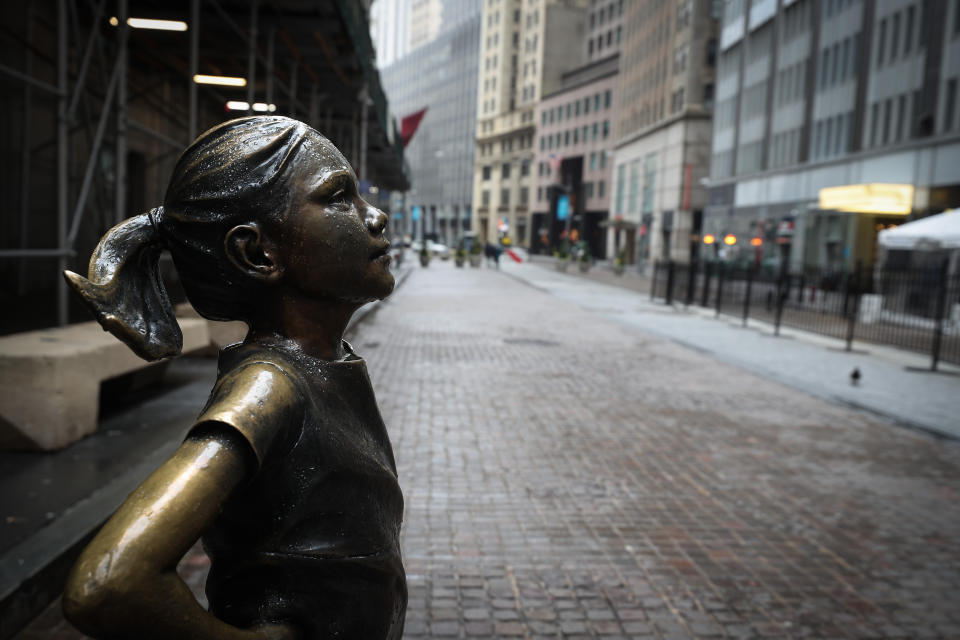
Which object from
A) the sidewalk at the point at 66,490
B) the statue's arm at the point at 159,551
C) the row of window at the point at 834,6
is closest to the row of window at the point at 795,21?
the row of window at the point at 834,6

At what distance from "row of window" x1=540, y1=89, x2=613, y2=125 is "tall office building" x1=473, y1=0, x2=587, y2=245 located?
5.27 meters

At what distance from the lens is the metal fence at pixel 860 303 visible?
1455 centimetres

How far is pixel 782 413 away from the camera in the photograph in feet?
29.0

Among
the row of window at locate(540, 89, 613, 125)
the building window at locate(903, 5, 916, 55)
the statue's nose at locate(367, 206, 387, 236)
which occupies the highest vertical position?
the row of window at locate(540, 89, 613, 125)

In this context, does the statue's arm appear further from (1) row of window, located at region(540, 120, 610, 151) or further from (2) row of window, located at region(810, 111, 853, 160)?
(1) row of window, located at region(540, 120, 610, 151)

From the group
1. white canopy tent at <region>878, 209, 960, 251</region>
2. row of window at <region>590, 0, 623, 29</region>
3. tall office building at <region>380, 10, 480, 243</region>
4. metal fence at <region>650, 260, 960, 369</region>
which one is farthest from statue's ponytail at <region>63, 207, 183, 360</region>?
tall office building at <region>380, 10, 480, 243</region>

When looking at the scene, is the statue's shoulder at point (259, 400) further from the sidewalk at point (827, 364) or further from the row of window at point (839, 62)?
the row of window at point (839, 62)

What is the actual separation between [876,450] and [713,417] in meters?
1.68

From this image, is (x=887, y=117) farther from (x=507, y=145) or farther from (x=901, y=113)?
(x=507, y=145)

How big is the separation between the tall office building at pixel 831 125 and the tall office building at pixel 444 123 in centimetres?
8057

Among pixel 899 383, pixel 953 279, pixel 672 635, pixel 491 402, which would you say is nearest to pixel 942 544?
pixel 672 635

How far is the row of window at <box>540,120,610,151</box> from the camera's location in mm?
→ 86000

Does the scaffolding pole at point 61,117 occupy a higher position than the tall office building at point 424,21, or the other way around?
the tall office building at point 424,21

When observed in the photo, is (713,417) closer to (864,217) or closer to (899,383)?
(899,383)
